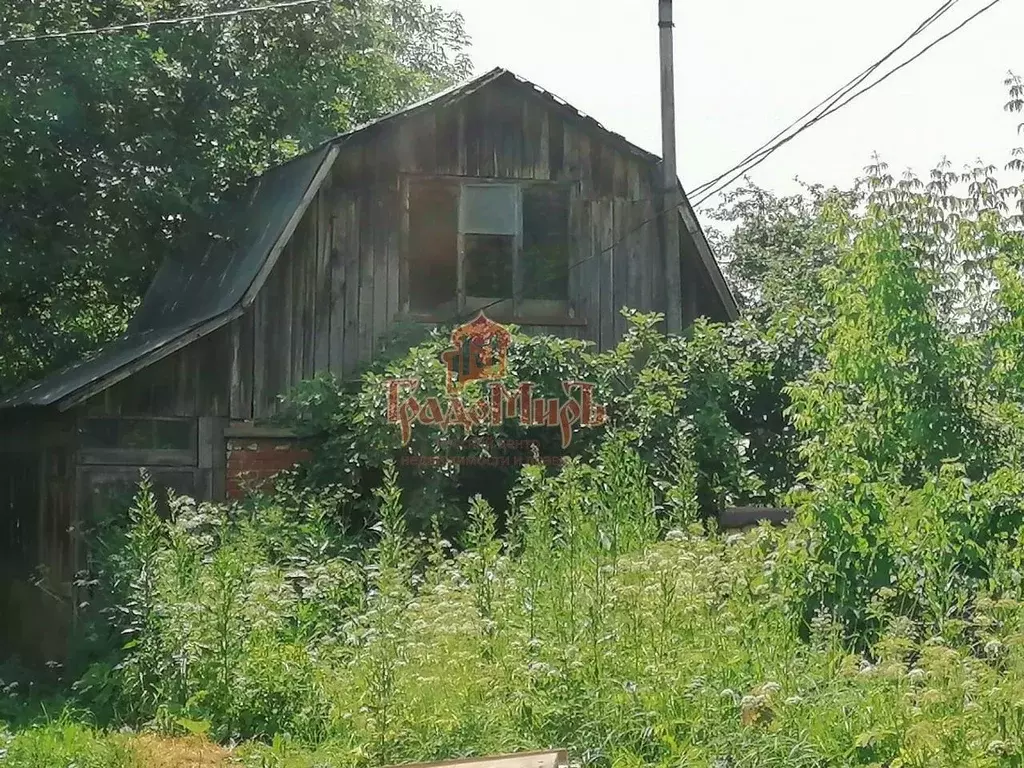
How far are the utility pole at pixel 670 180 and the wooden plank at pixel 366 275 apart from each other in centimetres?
310

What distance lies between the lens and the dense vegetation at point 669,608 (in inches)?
251

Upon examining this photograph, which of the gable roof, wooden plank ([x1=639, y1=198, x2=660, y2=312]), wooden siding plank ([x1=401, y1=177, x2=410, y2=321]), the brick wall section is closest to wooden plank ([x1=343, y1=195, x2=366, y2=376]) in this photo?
wooden siding plank ([x1=401, y1=177, x2=410, y2=321])

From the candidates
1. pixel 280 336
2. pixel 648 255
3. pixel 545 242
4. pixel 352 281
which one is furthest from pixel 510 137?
pixel 280 336

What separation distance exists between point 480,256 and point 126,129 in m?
5.66

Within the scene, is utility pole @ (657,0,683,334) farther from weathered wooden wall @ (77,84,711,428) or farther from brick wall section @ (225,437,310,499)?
brick wall section @ (225,437,310,499)

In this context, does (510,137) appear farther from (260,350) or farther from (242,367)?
(242,367)

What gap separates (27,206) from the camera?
16.6 meters

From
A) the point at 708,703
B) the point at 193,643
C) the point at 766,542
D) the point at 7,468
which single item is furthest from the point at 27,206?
the point at 708,703

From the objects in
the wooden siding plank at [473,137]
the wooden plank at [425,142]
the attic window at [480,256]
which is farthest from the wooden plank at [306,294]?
the wooden siding plank at [473,137]

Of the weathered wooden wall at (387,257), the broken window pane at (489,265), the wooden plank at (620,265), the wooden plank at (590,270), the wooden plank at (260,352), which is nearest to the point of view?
the weathered wooden wall at (387,257)

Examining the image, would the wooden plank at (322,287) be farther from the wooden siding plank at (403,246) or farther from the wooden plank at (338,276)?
the wooden siding plank at (403,246)

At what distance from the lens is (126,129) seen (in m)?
17.0

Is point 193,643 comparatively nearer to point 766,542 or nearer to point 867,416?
point 766,542

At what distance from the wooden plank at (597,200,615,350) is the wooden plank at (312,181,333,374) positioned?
117 inches
